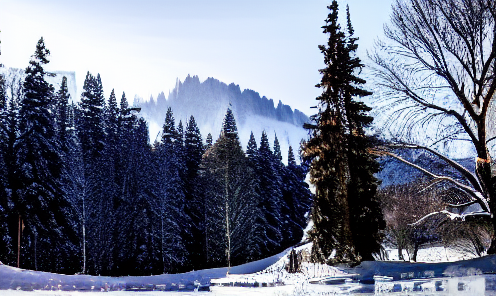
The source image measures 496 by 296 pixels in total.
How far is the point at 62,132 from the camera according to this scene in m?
23.8

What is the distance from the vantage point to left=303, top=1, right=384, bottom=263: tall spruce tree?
13.1 metres

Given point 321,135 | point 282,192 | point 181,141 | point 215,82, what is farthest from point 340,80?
point 215,82

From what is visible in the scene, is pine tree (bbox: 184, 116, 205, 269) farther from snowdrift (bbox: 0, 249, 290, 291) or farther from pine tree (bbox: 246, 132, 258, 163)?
snowdrift (bbox: 0, 249, 290, 291)

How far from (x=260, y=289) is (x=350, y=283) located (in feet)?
6.31

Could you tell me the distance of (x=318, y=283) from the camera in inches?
343

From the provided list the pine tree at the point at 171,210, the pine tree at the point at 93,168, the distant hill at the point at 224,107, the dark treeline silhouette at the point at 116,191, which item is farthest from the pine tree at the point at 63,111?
the distant hill at the point at 224,107

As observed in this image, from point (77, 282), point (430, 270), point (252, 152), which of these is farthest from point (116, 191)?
point (430, 270)

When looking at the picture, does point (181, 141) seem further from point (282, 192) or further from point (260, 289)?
point (260, 289)

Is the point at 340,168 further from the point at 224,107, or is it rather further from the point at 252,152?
the point at 224,107

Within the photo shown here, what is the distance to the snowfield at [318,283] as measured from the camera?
6.85m

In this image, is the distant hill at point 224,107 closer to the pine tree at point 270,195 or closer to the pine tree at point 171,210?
the pine tree at point 270,195

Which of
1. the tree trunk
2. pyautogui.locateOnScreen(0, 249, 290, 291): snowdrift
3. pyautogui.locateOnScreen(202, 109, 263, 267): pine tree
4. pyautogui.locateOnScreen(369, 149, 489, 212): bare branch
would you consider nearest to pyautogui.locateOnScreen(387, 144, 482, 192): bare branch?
pyautogui.locateOnScreen(369, 149, 489, 212): bare branch

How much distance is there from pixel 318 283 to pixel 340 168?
5.63 metres

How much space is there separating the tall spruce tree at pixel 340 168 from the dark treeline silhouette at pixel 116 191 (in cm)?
1354
